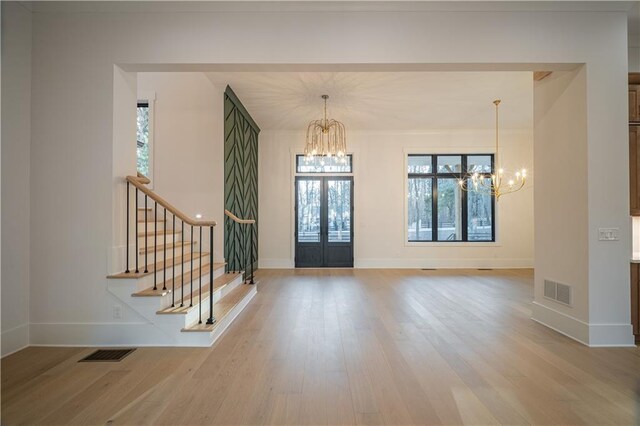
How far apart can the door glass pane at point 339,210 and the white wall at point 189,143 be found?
11.2ft

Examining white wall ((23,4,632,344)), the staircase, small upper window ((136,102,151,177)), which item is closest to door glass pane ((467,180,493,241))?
white wall ((23,4,632,344))

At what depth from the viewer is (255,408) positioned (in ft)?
6.82

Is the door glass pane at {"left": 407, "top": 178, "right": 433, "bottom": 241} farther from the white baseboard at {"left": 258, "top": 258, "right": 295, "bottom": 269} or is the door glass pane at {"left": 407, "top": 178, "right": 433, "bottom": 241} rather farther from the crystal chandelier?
the white baseboard at {"left": 258, "top": 258, "right": 295, "bottom": 269}

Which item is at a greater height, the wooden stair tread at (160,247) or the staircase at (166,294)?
the wooden stair tread at (160,247)

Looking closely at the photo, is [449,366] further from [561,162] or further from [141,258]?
[141,258]

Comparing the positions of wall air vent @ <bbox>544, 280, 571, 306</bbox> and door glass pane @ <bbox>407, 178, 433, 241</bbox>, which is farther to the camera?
door glass pane @ <bbox>407, 178, 433, 241</bbox>

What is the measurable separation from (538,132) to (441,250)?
463 cm

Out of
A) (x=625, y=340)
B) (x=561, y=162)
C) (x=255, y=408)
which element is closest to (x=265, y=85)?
A: (x=561, y=162)

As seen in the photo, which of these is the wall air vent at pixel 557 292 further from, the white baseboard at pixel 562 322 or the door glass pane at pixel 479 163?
the door glass pane at pixel 479 163

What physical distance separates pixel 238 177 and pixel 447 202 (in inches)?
207

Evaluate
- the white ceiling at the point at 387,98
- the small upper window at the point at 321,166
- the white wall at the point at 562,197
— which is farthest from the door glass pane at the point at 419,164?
the white wall at the point at 562,197

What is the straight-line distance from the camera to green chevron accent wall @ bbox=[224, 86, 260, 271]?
212 inches

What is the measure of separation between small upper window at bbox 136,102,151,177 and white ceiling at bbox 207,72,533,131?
4.88ft

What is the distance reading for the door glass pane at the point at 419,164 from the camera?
323 inches
